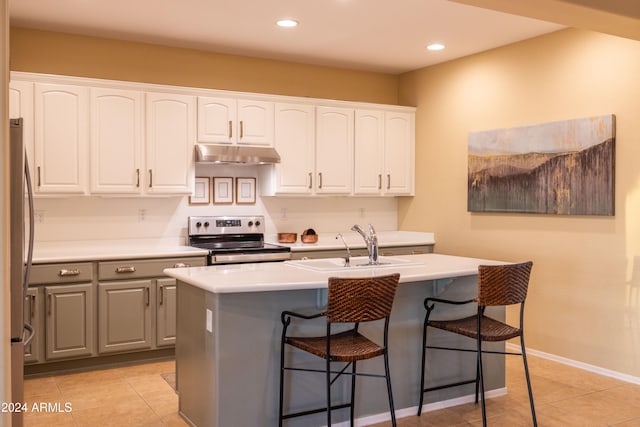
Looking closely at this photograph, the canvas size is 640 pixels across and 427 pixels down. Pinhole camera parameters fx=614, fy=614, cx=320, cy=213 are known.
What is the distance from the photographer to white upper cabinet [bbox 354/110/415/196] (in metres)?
6.14

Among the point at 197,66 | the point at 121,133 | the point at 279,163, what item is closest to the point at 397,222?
the point at 279,163

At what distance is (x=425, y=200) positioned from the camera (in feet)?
20.9

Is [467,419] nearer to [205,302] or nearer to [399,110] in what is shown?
[205,302]

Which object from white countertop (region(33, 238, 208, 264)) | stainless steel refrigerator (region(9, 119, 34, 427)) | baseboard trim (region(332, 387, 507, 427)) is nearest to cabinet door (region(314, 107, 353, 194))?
white countertop (region(33, 238, 208, 264))

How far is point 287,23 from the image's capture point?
15.6 feet

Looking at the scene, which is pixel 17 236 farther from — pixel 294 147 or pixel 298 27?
pixel 294 147

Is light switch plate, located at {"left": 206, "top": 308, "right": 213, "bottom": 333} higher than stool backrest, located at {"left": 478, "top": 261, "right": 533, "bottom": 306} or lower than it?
lower

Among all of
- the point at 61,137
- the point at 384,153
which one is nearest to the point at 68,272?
the point at 61,137

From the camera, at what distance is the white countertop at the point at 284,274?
3.08m

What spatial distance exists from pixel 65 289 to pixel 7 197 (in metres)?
2.50

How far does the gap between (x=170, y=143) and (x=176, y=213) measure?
69cm

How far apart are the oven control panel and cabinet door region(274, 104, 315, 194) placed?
399 millimetres

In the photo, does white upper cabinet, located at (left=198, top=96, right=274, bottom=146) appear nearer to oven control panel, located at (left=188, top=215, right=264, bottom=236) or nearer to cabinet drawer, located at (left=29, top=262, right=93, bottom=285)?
oven control panel, located at (left=188, top=215, right=264, bottom=236)

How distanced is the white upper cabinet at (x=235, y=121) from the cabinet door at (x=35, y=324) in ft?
5.99
